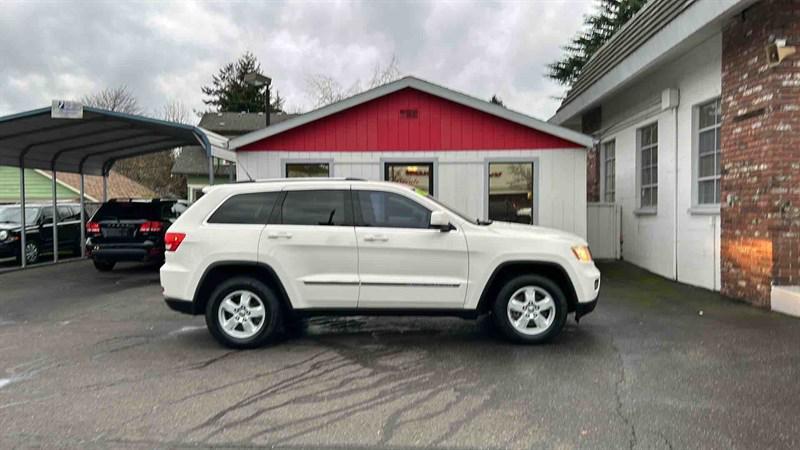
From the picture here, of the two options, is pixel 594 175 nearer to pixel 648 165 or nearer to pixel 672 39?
pixel 648 165

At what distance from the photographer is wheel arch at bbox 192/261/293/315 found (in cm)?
562

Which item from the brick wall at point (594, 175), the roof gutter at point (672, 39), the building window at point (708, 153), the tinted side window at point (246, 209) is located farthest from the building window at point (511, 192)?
the tinted side window at point (246, 209)

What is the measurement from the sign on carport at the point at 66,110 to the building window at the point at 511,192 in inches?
301

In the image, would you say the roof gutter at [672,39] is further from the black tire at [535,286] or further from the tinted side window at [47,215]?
the tinted side window at [47,215]

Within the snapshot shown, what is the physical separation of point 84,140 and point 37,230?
320cm

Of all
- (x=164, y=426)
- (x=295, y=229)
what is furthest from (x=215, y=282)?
(x=164, y=426)

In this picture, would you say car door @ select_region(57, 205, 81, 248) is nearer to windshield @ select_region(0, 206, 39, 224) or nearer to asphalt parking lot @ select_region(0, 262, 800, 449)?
windshield @ select_region(0, 206, 39, 224)

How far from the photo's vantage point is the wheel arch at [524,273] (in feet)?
18.3

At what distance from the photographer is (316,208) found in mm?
5820

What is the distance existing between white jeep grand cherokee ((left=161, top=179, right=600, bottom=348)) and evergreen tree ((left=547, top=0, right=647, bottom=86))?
78.1 ft

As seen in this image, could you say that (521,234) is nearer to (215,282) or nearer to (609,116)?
(215,282)

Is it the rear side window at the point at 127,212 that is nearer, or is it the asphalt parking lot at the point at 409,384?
the asphalt parking lot at the point at 409,384

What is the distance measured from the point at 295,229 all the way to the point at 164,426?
93.7 inches

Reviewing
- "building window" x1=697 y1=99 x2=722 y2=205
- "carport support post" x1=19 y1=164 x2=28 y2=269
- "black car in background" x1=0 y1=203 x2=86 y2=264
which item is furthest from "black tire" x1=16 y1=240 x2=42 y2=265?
"building window" x1=697 y1=99 x2=722 y2=205
